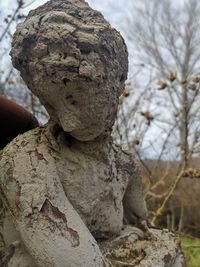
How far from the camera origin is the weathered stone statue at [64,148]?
797mm

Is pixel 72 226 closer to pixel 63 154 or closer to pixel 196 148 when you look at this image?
pixel 63 154

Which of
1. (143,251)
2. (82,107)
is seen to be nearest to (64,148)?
(82,107)

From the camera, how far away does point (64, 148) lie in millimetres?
923

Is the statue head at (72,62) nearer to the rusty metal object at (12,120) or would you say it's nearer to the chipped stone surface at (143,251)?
the rusty metal object at (12,120)

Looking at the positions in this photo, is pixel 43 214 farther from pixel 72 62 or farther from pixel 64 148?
pixel 72 62

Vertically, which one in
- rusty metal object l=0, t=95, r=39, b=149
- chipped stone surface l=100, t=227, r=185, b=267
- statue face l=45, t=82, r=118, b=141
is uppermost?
statue face l=45, t=82, r=118, b=141

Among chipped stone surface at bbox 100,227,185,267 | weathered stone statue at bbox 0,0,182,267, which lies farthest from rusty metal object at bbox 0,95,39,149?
chipped stone surface at bbox 100,227,185,267

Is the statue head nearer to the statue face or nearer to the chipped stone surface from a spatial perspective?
the statue face

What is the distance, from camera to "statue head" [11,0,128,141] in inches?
31.8

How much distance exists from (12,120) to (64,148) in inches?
7.5

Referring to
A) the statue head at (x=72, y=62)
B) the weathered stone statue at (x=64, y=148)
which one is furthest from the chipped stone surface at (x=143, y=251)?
the statue head at (x=72, y=62)

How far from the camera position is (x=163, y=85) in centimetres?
237

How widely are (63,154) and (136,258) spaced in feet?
0.89

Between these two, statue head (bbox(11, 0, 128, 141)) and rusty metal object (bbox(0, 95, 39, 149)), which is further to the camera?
rusty metal object (bbox(0, 95, 39, 149))
